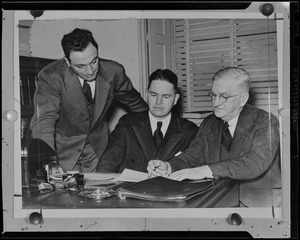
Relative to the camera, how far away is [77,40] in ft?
5.48

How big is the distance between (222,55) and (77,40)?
53cm

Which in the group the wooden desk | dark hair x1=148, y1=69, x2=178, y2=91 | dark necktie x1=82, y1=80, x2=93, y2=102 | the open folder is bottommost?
the wooden desk

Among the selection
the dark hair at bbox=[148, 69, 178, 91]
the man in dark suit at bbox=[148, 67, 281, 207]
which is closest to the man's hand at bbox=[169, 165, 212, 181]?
the man in dark suit at bbox=[148, 67, 281, 207]

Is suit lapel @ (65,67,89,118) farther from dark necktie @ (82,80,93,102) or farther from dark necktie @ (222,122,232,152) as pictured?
dark necktie @ (222,122,232,152)

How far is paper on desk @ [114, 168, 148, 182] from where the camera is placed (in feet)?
5.49

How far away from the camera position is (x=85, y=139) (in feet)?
5.53

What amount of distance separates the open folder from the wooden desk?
0.06 ft

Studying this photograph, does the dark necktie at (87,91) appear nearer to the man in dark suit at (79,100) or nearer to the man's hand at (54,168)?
the man in dark suit at (79,100)

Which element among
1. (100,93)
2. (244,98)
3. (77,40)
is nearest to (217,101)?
(244,98)

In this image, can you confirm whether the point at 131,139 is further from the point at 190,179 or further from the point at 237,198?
the point at 237,198

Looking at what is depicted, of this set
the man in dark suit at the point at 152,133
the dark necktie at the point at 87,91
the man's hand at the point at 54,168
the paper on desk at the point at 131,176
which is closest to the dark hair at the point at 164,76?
the man in dark suit at the point at 152,133

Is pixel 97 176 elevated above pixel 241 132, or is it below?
below

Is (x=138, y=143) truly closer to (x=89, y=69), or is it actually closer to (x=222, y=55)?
(x=89, y=69)

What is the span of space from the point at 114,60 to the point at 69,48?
0.56 feet
